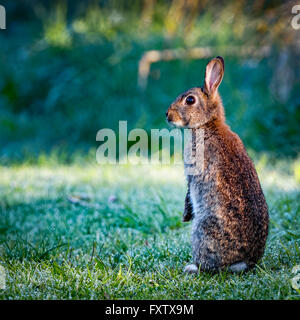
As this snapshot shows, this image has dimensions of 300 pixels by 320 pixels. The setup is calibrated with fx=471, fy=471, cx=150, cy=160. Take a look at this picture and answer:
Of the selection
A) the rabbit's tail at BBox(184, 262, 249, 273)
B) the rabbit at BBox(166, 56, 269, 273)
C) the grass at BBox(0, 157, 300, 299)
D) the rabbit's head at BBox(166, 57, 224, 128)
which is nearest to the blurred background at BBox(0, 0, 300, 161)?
the grass at BBox(0, 157, 300, 299)

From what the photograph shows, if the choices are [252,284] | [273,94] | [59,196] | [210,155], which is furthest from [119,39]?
[252,284]

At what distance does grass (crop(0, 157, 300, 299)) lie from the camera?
257cm

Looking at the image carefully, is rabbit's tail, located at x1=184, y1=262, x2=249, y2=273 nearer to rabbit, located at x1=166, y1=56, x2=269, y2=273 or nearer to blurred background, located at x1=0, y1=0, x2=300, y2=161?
rabbit, located at x1=166, y1=56, x2=269, y2=273

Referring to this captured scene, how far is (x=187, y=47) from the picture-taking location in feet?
27.5

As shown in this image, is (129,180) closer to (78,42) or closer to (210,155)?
(210,155)

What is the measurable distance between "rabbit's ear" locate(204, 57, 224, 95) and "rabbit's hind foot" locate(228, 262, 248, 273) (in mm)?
1142

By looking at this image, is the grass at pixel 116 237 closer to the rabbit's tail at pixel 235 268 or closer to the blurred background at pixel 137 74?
the rabbit's tail at pixel 235 268

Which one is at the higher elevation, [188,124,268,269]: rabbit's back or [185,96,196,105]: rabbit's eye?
[185,96,196,105]: rabbit's eye

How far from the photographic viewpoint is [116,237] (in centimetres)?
372

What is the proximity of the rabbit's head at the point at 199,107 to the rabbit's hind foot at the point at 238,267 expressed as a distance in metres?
0.93

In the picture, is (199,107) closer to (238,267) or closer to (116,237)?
(238,267)

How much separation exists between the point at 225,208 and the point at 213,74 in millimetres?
911

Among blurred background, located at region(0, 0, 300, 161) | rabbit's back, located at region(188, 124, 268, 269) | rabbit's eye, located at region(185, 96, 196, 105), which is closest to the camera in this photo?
rabbit's back, located at region(188, 124, 268, 269)
